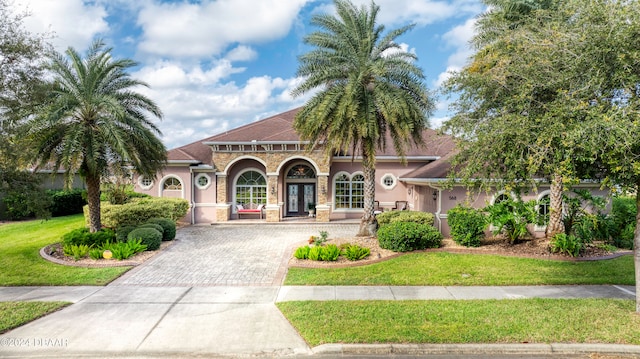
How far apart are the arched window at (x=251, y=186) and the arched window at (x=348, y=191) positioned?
171 inches

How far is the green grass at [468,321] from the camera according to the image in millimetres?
5832

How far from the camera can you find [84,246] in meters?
11.3

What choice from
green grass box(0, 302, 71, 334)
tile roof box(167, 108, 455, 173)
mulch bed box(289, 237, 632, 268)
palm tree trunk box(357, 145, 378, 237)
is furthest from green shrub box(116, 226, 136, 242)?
palm tree trunk box(357, 145, 378, 237)

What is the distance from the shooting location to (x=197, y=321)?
6.71m

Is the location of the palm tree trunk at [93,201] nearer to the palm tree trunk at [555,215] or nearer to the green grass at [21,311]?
the green grass at [21,311]

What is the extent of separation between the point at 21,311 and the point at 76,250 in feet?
14.0

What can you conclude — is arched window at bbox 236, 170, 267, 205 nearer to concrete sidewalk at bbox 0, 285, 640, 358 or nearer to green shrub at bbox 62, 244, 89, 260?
green shrub at bbox 62, 244, 89, 260

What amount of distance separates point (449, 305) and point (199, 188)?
15.7 meters

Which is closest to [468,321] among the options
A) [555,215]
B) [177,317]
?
[177,317]

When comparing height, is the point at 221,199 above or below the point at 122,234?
above

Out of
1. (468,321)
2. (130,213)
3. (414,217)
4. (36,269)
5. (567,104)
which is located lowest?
(468,321)

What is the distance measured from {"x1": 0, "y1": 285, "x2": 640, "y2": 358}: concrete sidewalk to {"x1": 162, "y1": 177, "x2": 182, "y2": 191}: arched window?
11047mm

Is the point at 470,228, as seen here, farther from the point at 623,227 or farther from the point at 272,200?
the point at 272,200

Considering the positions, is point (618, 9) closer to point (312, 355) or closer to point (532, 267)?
point (532, 267)
